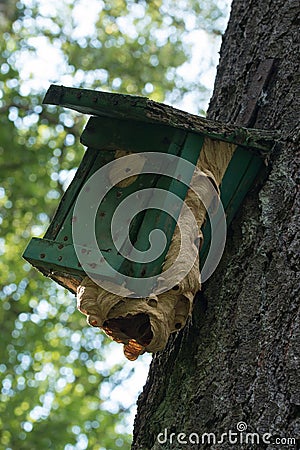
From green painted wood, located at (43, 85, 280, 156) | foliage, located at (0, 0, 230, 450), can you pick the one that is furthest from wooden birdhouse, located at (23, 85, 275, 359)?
foliage, located at (0, 0, 230, 450)

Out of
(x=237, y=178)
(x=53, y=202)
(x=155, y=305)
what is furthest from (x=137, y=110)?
(x=53, y=202)

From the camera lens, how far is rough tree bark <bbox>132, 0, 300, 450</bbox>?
143 cm

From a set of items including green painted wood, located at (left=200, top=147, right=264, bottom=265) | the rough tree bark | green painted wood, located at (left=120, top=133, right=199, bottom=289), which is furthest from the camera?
green painted wood, located at (left=200, top=147, right=264, bottom=265)

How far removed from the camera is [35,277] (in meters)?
7.07

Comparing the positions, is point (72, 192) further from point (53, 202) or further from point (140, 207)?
point (53, 202)

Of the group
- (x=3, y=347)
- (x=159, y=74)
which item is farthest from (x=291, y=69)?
(x=159, y=74)

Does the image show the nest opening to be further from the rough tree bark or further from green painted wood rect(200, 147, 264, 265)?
green painted wood rect(200, 147, 264, 265)

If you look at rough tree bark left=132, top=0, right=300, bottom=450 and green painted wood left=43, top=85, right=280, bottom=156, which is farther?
green painted wood left=43, top=85, right=280, bottom=156

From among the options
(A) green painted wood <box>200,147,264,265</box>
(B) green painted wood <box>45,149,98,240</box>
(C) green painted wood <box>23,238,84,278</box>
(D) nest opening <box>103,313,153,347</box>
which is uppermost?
(A) green painted wood <box>200,147,264,265</box>

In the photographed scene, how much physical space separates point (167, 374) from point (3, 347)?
16.0 feet

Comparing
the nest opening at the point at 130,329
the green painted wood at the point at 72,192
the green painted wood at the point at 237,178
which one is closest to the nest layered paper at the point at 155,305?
the nest opening at the point at 130,329

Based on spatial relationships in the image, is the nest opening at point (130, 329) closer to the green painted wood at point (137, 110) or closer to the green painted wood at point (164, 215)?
the green painted wood at point (164, 215)

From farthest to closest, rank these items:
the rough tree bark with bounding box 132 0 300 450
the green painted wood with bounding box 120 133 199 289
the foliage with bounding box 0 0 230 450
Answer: the foliage with bounding box 0 0 230 450
the green painted wood with bounding box 120 133 199 289
the rough tree bark with bounding box 132 0 300 450

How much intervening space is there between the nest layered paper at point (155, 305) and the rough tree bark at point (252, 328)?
0.38 ft
